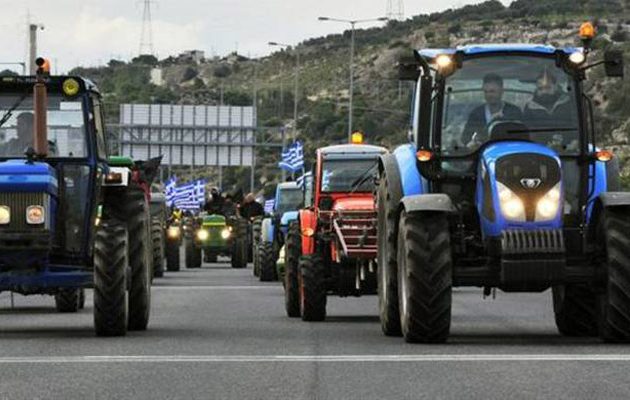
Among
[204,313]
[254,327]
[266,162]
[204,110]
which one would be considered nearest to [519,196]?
[254,327]

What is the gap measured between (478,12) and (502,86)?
172m

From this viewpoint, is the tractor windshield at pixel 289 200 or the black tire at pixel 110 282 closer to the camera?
the black tire at pixel 110 282

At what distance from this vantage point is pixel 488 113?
65.1ft

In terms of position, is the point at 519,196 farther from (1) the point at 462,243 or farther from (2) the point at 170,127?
(2) the point at 170,127

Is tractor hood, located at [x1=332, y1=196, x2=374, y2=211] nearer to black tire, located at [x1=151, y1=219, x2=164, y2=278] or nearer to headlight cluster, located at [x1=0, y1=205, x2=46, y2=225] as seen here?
headlight cluster, located at [x1=0, y1=205, x2=46, y2=225]

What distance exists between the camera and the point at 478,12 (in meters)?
190

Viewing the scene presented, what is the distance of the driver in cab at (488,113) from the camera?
780 inches

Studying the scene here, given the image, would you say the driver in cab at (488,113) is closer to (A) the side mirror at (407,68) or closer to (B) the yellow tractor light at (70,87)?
(A) the side mirror at (407,68)

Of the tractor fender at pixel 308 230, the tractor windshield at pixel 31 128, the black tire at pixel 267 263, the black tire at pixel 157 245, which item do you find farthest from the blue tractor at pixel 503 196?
the black tire at pixel 157 245

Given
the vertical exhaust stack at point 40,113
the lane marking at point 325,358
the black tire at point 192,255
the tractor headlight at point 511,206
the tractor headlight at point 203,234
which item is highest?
the vertical exhaust stack at point 40,113

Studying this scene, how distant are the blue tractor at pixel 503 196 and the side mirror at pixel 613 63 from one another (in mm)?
14

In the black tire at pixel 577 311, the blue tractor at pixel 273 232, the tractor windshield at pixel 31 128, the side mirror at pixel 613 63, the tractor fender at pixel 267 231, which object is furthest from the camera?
the tractor fender at pixel 267 231

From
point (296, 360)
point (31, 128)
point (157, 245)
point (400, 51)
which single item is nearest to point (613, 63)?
point (296, 360)

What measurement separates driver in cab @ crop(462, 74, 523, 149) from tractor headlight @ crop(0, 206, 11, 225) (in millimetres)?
4820
